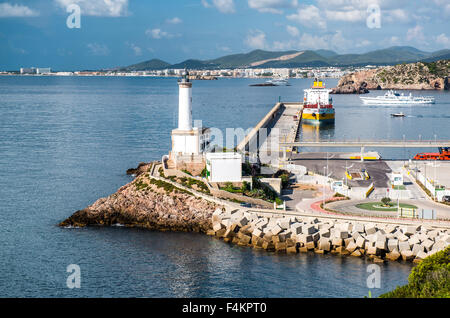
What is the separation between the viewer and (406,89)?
195125 millimetres

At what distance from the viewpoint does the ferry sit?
97.9 meters

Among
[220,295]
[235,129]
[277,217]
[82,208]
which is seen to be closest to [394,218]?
[277,217]

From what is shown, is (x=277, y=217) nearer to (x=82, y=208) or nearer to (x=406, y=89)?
(x=82, y=208)

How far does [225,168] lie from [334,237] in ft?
32.7

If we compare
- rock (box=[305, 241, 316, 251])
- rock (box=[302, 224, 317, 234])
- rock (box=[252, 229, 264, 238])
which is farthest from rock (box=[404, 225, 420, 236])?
rock (box=[252, 229, 264, 238])

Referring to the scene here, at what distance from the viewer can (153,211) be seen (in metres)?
36.8

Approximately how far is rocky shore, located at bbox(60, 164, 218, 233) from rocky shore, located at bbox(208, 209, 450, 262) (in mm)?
2296

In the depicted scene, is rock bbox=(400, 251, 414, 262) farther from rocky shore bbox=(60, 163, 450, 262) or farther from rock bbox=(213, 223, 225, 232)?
rock bbox=(213, 223, 225, 232)

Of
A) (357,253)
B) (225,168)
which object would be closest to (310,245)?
(357,253)

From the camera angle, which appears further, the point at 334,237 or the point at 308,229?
the point at 308,229

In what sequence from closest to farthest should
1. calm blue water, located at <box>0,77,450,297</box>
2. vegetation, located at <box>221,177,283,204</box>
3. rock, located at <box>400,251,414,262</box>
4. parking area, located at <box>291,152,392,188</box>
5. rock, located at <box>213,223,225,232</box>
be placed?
calm blue water, located at <box>0,77,450,297</box>
rock, located at <box>400,251,414,262</box>
rock, located at <box>213,223,225,232</box>
vegetation, located at <box>221,177,283,204</box>
parking area, located at <box>291,152,392,188</box>

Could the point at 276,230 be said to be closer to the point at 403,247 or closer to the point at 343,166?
the point at 403,247

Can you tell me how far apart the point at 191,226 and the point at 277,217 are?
4729 millimetres

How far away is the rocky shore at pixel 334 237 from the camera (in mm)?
29406
